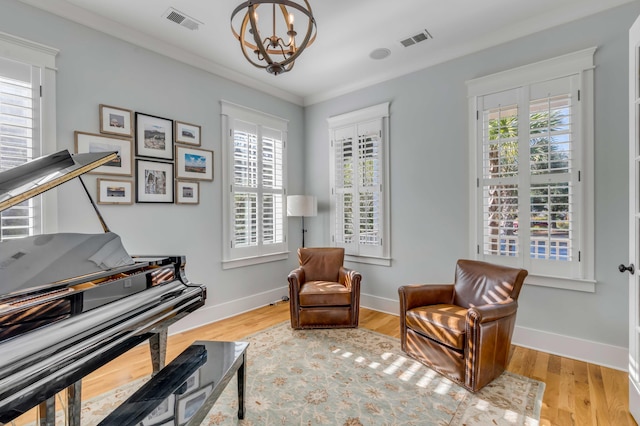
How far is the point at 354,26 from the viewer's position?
294cm

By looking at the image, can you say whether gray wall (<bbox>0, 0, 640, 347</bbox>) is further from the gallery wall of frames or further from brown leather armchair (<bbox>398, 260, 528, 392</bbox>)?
brown leather armchair (<bbox>398, 260, 528, 392</bbox>)

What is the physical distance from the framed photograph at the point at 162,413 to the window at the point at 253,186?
7.89 feet

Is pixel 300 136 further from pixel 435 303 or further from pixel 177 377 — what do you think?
pixel 177 377

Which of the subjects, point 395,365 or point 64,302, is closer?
point 64,302

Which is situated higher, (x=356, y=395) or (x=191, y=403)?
(x=191, y=403)

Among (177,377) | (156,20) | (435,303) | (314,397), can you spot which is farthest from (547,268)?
(156,20)

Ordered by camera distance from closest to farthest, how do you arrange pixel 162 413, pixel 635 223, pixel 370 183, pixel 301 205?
1. pixel 162 413
2. pixel 635 223
3. pixel 370 183
4. pixel 301 205

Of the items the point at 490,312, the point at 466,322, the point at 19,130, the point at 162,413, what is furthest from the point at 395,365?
the point at 19,130

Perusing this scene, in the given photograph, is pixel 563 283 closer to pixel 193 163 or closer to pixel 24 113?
pixel 193 163

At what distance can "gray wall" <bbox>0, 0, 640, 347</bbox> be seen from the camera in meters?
2.57

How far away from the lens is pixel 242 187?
399 cm

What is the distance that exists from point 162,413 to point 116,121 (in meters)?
2.66

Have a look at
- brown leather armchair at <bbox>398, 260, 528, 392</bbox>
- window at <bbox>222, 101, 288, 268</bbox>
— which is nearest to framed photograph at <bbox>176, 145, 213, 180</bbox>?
window at <bbox>222, 101, 288, 268</bbox>

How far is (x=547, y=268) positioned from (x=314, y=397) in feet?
7.95
